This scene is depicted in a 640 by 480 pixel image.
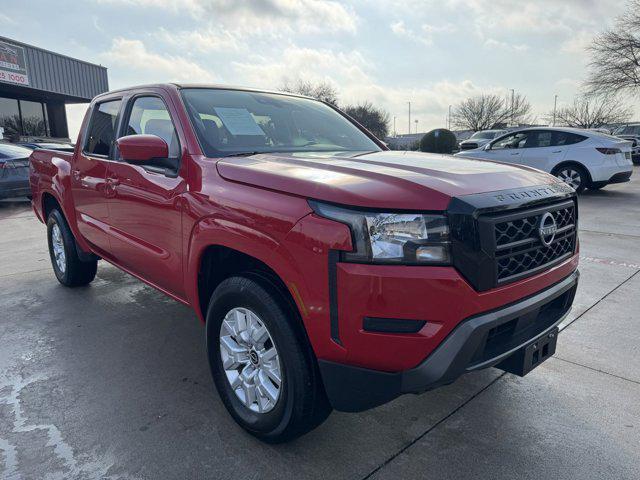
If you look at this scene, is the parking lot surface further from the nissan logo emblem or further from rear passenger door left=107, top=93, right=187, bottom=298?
the nissan logo emblem

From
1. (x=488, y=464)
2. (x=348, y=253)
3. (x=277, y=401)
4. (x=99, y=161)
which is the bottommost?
(x=488, y=464)

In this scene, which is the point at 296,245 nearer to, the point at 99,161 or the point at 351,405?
the point at 351,405

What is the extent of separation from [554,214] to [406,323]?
990 mm

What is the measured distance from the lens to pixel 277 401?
2.21 meters

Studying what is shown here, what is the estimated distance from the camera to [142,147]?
2.67 meters

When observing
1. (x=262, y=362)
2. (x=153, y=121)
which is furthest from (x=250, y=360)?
(x=153, y=121)

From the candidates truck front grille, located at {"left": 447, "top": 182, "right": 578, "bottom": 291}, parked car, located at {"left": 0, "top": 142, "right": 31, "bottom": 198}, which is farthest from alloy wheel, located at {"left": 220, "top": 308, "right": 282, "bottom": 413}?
parked car, located at {"left": 0, "top": 142, "right": 31, "bottom": 198}

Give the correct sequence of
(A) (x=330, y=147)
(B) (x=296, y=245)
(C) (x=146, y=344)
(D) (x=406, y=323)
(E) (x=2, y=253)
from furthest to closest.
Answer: (E) (x=2, y=253) → (C) (x=146, y=344) → (A) (x=330, y=147) → (B) (x=296, y=245) → (D) (x=406, y=323)

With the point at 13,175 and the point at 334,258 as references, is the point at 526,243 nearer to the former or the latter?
the point at 334,258

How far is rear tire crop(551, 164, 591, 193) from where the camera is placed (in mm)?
10250

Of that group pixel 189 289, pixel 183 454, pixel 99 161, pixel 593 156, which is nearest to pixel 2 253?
pixel 99 161

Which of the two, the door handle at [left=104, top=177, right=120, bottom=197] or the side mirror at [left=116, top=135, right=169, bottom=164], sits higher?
the side mirror at [left=116, top=135, right=169, bottom=164]

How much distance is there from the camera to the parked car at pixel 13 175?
10164mm

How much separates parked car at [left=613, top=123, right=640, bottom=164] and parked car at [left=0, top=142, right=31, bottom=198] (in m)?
21.4
